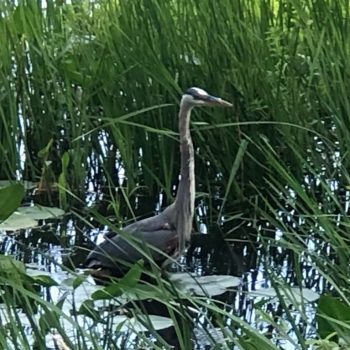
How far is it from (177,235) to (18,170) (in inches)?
33.0

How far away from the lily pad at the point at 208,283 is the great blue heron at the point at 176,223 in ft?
0.56

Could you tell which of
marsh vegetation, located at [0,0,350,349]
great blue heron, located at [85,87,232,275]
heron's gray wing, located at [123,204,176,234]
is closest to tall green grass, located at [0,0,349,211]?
marsh vegetation, located at [0,0,350,349]

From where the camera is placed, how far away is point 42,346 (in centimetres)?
223

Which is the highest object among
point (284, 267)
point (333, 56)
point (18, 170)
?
point (333, 56)

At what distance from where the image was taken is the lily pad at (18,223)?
3961 millimetres

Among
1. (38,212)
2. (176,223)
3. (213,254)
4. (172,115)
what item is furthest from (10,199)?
(172,115)

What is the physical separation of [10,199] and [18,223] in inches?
25.7

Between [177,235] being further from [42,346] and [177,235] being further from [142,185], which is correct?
[42,346]

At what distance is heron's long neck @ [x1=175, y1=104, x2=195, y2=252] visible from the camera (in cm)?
381

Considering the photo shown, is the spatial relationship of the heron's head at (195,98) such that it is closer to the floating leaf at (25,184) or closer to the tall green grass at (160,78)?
the tall green grass at (160,78)

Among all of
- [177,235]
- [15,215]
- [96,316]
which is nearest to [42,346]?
[96,316]

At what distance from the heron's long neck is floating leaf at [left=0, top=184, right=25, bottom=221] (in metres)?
0.63

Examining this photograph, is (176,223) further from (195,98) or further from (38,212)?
(38,212)

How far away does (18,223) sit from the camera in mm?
4027
